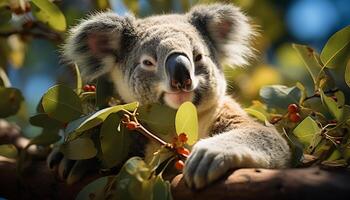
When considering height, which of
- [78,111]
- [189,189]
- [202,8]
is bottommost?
[189,189]

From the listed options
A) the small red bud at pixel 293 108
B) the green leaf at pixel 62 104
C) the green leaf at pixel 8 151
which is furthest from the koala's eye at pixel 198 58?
the green leaf at pixel 8 151

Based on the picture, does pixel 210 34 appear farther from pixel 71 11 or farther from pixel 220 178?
pixel 220 178

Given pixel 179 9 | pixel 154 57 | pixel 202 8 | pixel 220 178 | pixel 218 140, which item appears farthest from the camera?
pixel 179 9

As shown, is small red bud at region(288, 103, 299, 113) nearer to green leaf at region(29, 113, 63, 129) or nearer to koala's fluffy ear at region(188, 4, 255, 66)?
koala's fluffy ear at region(188, 4, 255, 66)

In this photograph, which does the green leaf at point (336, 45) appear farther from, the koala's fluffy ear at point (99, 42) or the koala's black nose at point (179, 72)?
the koala's fluffy ear at point (99, 42)

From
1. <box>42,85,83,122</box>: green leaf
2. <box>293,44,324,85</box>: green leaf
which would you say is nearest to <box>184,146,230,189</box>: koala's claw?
<box>42,85,83,122</box>: green leaf

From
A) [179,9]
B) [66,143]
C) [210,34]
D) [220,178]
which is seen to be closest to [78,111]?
[66,143]

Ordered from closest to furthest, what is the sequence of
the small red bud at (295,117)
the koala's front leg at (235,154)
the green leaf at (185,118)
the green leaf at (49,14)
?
the koala's front leg at (235,154) < the green leaf at (185,118) < the small red bud at (295,117) < the green leaf at (49,14)

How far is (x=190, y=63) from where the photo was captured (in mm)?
2855

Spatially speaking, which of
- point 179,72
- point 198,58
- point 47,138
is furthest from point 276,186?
→ point 47,138

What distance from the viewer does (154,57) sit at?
303 cm

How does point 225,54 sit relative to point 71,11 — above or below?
below

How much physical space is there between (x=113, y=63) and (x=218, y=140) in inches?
44.0

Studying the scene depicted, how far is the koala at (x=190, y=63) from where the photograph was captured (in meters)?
2.60
